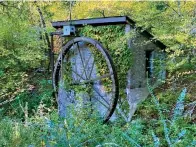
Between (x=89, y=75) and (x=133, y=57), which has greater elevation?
(x=133, y=57)

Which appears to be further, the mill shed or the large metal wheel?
the mill shed

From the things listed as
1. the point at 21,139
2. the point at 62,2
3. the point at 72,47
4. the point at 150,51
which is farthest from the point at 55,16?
the point at 21,139

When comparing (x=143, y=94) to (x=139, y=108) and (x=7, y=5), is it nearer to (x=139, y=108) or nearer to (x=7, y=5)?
(x=139, y=108)

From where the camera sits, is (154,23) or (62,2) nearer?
(154,23)

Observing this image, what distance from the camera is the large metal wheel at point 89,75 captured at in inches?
264

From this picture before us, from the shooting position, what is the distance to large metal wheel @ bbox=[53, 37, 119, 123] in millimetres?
6707

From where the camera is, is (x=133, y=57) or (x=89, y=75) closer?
(x=133, y=57)

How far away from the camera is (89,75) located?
24.5ft

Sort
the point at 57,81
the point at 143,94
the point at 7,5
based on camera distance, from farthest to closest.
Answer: the point at 57,81 → the point at 7,5 → the point at 143,94

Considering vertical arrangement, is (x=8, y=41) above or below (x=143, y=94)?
above

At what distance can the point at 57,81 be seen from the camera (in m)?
8.13

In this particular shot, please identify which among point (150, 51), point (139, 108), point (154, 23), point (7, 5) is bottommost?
point (139, 108)

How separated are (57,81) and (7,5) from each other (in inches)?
88.2

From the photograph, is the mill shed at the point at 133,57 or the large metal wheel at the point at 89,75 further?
the mill shed at the point at 133,57
